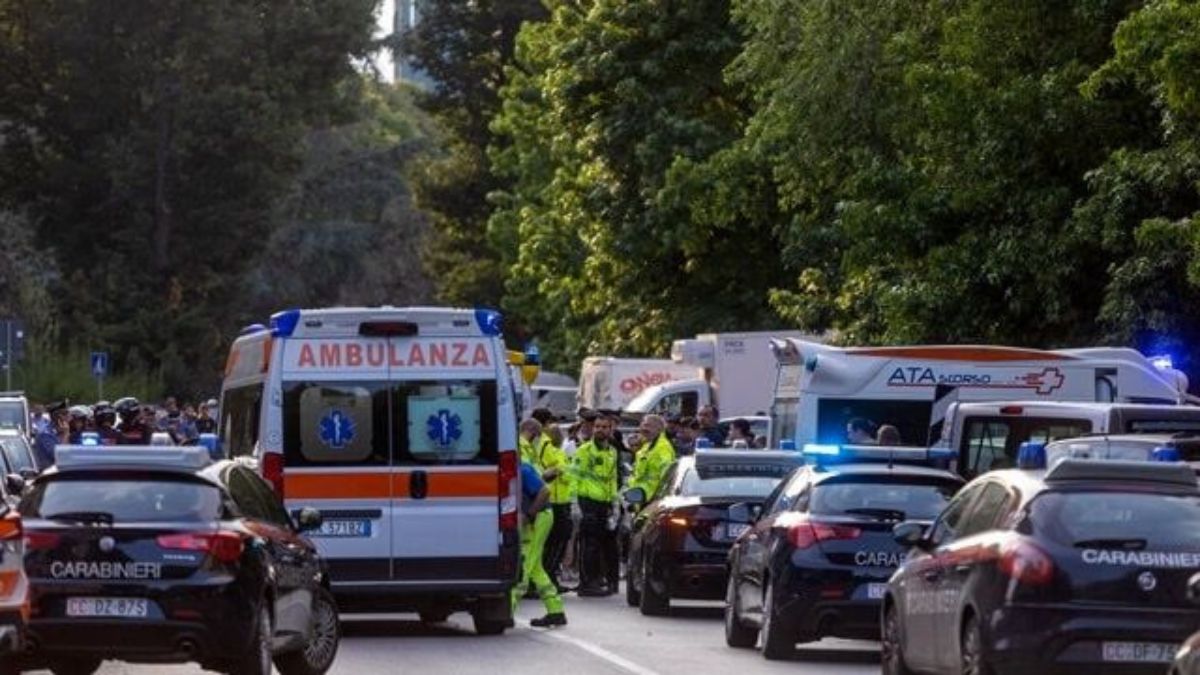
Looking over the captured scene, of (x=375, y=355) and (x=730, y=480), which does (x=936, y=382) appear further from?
(x=375, y=355)

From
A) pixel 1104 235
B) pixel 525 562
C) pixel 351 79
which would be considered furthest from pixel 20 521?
pixel 351 79

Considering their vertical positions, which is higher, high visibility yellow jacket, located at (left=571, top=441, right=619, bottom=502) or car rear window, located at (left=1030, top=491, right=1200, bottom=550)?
car rear window, located at (left=1030, top=491, right=1200, bottom=550)

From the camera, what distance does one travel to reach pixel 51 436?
36.2 m

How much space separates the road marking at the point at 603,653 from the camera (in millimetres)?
20453

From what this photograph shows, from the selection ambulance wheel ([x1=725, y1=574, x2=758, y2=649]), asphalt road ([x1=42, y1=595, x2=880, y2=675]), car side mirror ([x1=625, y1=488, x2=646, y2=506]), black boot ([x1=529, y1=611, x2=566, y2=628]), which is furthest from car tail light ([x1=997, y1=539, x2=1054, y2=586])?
car side mirror ([x1=625, y1=488, x2=646, y2=506])

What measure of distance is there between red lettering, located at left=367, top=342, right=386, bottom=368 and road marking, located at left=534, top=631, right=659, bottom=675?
2549 mm

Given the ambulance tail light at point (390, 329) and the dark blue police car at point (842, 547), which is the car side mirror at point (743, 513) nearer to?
the dark blue police car at point (842, 547)

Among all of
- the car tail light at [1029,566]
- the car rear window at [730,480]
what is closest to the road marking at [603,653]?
the car rear window at [730,480]

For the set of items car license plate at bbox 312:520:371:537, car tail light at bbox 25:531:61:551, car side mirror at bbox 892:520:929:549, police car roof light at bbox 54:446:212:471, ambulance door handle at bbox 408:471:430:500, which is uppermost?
police car roof light at bbox 54:446:212:471

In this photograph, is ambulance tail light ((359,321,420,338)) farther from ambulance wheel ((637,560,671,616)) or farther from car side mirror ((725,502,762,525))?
ambulance wheel ((637,560,671,616))

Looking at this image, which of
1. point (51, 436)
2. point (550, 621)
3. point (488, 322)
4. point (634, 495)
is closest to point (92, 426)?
point (51, 436)

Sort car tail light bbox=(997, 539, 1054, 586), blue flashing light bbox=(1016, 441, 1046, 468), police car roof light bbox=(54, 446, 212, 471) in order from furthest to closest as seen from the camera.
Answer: police car roof light bbox=(54, 446, 212, 471), blue flashing light bbox=(1016, 441, 1046, 468), car tail light bbox=(997, 539, 1054, 586)

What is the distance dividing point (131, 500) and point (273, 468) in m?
5.43

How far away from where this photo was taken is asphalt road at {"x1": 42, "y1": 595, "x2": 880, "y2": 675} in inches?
817
